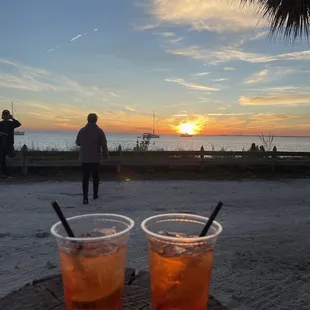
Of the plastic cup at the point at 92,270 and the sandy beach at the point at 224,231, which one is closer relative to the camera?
the plastic cup at the point at 92,270

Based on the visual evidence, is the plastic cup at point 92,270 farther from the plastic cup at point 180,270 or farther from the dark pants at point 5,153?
the dark pants at point 5,153

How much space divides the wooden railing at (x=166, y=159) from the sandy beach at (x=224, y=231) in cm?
158

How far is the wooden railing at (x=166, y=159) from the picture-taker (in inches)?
470

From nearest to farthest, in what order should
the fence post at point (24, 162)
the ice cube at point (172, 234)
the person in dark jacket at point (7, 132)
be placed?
1. the ice cube at point (172, 234)
2. the person in dark jacket at point (7, 132)
3. the fence post at point (24, 162)

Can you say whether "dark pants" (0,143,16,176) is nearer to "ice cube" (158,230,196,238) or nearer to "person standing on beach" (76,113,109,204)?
"person standing on beach" (76,113,109,204)

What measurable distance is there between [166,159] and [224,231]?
24.5ft

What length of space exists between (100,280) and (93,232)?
251mm

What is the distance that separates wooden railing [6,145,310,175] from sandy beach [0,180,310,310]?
62.1 inches

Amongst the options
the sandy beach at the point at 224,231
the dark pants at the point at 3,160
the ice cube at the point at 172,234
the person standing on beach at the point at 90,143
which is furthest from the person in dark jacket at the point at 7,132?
the ice cube at the point at 172,234

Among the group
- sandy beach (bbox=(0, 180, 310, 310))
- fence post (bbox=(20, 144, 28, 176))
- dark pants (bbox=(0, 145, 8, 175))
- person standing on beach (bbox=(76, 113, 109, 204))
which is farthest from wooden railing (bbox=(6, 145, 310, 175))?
person standing on beach (bbox=(76, 113, 109, 204))

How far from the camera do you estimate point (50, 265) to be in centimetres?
409

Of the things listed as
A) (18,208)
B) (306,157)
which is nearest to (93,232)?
(18,208)

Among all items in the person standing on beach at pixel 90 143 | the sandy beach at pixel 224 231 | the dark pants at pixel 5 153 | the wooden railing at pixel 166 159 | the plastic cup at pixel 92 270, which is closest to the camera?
the plastic cup at pixel 92 270

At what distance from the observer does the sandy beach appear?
3684 millimetres
